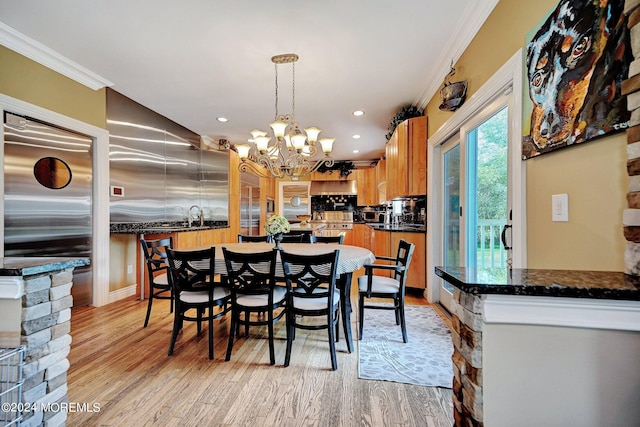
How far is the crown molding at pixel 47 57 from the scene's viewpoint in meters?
2.56

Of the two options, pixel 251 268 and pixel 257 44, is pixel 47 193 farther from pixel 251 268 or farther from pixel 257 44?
pixel 257 44

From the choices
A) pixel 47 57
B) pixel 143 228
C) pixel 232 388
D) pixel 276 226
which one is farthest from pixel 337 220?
pixel 232 388

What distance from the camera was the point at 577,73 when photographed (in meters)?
1.24

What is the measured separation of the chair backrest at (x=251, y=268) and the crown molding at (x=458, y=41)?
223cm

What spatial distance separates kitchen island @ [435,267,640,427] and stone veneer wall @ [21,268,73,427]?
5.32ft

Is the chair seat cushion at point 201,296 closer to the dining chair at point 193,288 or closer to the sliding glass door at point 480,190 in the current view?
the dining chair at point 193,288

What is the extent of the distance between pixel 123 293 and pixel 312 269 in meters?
3.18

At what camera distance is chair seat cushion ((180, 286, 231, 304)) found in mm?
2361

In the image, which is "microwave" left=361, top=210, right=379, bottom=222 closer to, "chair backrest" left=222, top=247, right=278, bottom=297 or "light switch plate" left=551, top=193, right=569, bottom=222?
"chair backrest" left=222, top=247, right=278, bottom=297

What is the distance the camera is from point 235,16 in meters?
2.29

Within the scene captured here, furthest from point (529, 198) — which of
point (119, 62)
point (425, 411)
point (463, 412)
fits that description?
point (119, 62)

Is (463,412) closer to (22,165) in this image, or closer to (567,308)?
(567,308)

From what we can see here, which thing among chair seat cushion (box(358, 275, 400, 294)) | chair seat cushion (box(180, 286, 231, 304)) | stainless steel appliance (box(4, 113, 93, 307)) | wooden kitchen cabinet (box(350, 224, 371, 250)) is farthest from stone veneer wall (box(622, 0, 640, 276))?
wooden kitchen cabinet (box(350, 224, 371, 250))

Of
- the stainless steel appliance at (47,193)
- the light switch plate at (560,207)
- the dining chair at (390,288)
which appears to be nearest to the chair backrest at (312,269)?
the dining chair at (390,288)
